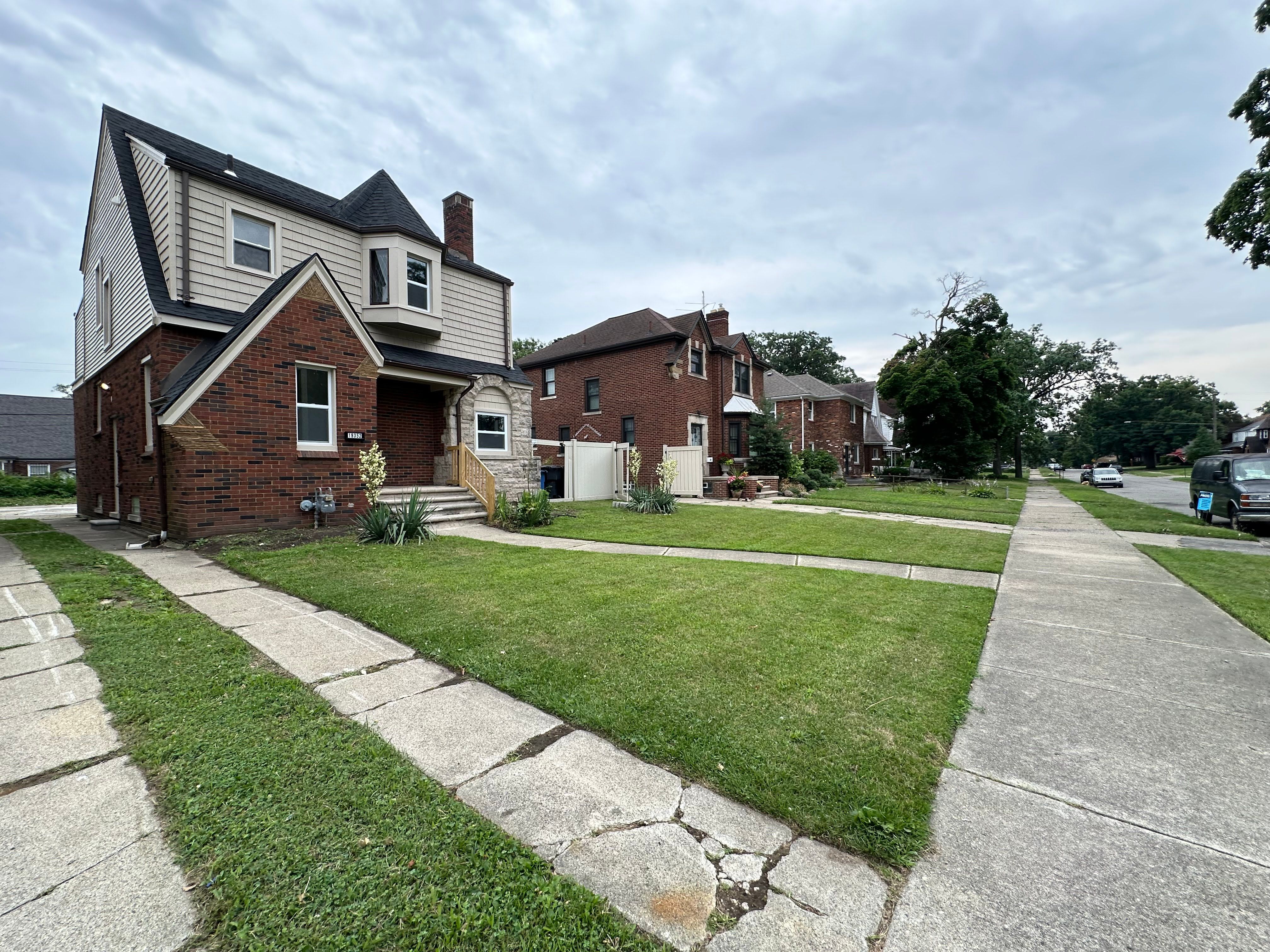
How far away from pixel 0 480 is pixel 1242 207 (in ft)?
154

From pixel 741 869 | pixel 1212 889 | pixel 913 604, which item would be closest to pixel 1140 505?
pixel 913 604

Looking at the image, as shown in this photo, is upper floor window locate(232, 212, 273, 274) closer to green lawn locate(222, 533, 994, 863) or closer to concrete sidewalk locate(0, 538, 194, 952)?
green lawn locate(222, 533, 994, 863)

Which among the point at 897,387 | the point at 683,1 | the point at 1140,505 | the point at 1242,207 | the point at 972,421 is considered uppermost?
the point at 683,1

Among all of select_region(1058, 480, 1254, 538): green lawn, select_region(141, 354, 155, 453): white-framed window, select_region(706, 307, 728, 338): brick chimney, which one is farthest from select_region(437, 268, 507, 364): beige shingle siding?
select_region(1058, 480, 1254, 538): green lawn

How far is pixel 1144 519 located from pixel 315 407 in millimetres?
20387

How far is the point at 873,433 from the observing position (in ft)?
124

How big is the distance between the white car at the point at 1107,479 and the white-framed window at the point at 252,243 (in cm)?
4361

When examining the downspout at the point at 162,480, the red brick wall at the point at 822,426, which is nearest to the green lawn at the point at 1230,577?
the downspout at the point at 162,480

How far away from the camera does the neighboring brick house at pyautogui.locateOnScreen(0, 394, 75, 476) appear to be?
3338 cm

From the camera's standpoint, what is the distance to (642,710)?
113 inches

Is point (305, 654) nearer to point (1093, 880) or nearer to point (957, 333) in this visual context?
point (1093, 880)

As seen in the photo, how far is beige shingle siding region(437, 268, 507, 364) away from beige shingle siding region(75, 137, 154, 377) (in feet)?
17.9

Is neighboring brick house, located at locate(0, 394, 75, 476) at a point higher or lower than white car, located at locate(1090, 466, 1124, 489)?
higher

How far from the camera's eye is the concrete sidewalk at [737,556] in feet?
21.7
